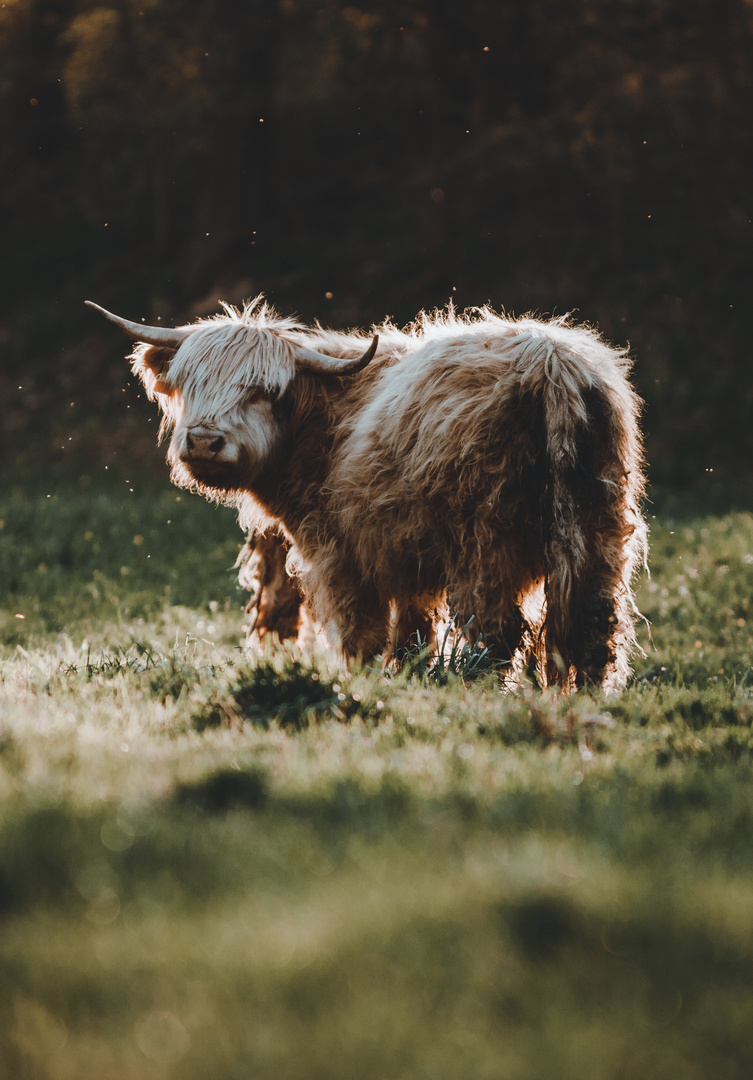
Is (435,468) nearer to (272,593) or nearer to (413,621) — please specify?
(413,621)

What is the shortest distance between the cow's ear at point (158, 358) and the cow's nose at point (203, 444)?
89 cm

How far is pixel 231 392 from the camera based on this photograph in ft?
17.3

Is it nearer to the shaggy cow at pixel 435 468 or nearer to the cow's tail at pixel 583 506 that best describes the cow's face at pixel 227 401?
the shaggy cow at pixel 435 468

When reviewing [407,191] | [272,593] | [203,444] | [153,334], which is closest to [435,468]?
[203,444]

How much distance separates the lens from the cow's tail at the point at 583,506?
436 cm

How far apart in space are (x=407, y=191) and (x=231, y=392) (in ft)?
55.1

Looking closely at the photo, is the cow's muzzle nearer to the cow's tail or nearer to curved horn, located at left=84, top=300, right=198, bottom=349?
curved horn, located at left=84, top=300, right=198, bottom=349

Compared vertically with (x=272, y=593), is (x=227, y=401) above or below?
above

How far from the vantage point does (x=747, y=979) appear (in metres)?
1.74

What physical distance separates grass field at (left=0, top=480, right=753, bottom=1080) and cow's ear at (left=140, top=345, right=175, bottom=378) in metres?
2.22

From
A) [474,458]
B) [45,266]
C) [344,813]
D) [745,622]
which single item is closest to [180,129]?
[45,266]

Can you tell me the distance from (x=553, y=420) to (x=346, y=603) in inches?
58.0

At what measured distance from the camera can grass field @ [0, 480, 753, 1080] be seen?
5.10ft

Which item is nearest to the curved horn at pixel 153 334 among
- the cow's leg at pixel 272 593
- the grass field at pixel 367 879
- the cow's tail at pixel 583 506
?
the cow's leg at pixel 272 593
